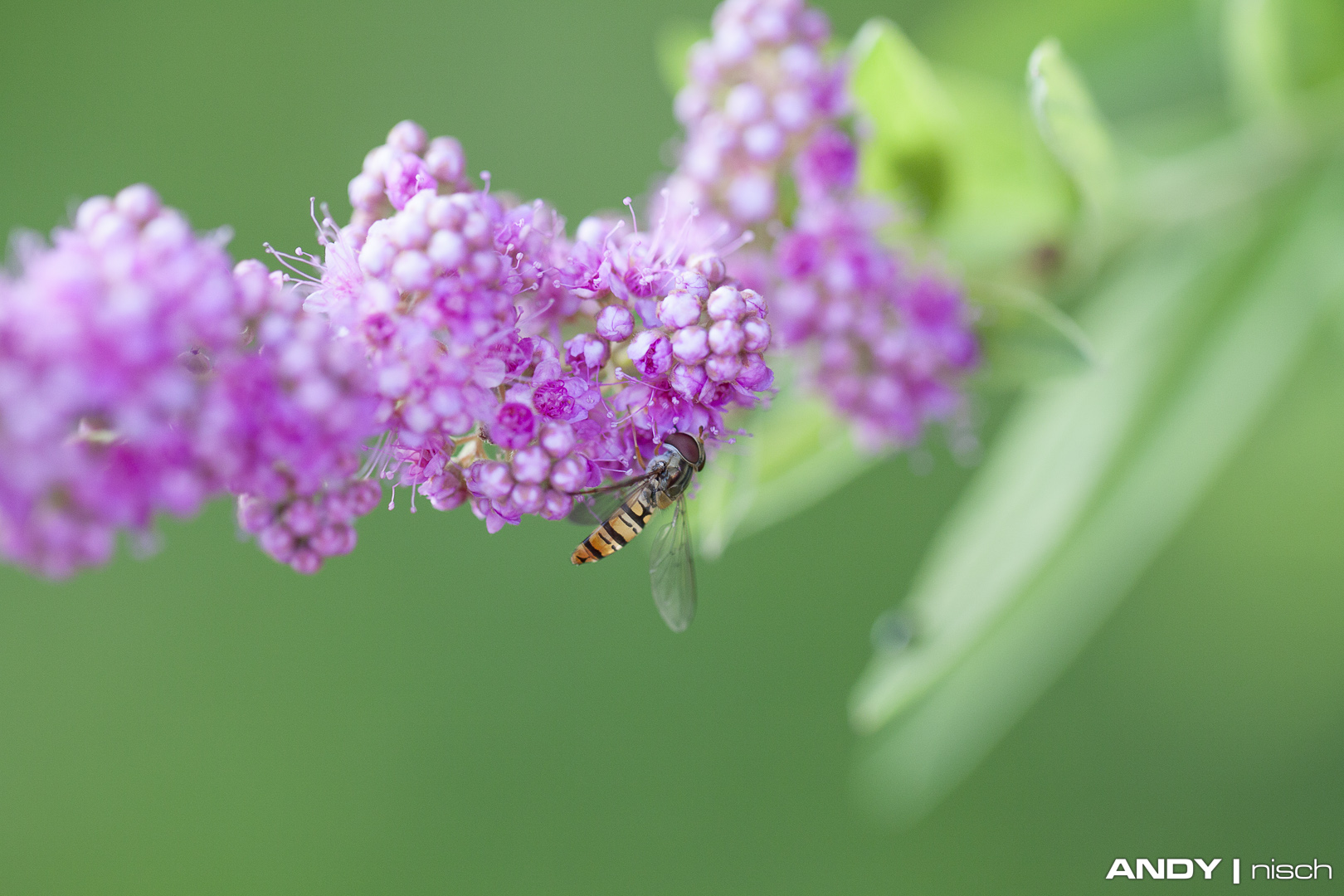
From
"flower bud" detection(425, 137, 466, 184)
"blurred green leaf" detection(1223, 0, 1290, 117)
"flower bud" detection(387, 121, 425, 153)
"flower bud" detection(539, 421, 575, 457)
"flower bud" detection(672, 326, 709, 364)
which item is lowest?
"flower bud" detection(539, 421, 575, 457)

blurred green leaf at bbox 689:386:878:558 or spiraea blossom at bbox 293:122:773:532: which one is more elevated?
blurred green leaf at bbox 689:386:878:558

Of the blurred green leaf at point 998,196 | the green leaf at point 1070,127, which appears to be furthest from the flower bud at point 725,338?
the blurred green leaf at point 998,196

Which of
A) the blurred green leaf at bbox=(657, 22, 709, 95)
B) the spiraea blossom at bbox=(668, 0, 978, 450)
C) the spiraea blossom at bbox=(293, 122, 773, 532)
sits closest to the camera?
the spiraea blossom at bbox=(293, 122, 773, 532)

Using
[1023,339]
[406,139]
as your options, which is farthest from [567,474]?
[1023,339]

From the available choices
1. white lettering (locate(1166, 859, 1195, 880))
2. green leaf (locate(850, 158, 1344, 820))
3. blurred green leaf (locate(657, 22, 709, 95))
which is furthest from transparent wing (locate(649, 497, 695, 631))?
white lettering (locate(1166, 859, 1195, 880))

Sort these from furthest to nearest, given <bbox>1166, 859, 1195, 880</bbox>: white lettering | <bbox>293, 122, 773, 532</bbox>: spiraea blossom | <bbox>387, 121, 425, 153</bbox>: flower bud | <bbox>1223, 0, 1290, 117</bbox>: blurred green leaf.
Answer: <bbox>1166, 859, 1195, 880</bbox>: white lettering
<bbox>1223, 0, 1290, 117</bbox>: blurred green leaf
<bbox>387, 121, 425, 153</bbox>: flower bud
<bbox>293, 122, 773, 532</bbox>: spiraea blossom

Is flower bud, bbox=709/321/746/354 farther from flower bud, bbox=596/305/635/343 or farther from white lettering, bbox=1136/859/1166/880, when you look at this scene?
white lettering, bbox=1136/859/1166/880

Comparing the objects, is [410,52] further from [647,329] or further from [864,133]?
[647,329]

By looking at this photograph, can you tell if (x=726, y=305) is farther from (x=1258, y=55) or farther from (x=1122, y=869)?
(x=1122, y=869)
